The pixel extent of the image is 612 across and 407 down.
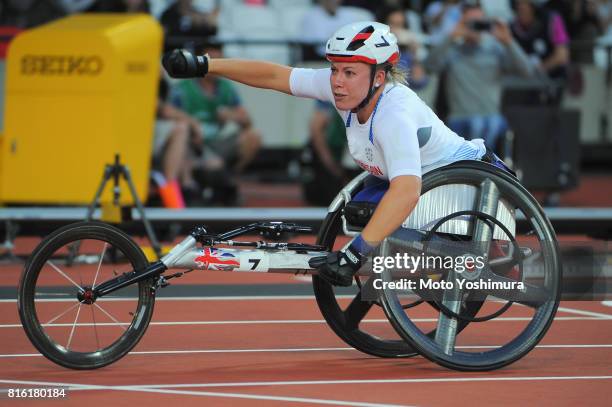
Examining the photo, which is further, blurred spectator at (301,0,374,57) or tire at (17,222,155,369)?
blurred spectator at (301,0,374,57)

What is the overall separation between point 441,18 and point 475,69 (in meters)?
2.00

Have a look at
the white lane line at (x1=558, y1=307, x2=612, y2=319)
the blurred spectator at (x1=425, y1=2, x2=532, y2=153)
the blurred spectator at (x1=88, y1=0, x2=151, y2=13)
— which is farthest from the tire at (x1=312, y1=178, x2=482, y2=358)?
the blurred spectator at (x1=88, y1=0, x2=151, y2=13)

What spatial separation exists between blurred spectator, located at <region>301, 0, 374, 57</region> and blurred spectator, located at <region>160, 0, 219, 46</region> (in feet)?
3.46

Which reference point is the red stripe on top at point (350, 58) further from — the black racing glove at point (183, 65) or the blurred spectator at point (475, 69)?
the blurred spectator at point (475, 69)

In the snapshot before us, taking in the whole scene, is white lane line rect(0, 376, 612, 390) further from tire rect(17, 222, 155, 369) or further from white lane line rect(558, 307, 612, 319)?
white lane line rect(558, 307, 612, 319)

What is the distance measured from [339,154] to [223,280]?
14.4ft

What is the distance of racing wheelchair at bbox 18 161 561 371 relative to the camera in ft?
21.5

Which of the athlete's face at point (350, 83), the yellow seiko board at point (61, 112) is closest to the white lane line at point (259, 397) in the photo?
the athlete's face at point (350, 83)

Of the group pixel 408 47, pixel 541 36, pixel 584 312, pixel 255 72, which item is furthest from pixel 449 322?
pixel 541 36

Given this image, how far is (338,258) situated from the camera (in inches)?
257

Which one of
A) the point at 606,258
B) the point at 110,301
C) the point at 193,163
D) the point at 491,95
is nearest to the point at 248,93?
the point at 193,163

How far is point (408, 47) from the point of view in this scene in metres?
14.1

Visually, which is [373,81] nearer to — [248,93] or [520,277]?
[520,277]

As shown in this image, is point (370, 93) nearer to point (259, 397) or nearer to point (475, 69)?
point (259, 397)
